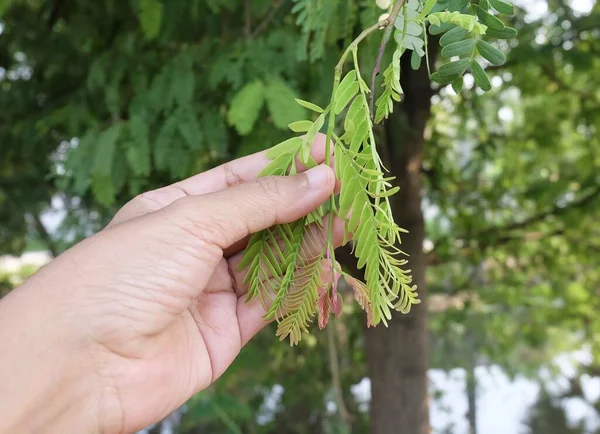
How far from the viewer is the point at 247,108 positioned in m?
1.21

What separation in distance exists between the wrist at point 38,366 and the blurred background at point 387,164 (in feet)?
1.94

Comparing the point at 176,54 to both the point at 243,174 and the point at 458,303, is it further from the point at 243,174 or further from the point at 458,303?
the point at 458,303

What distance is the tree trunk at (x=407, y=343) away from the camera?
1.87 m

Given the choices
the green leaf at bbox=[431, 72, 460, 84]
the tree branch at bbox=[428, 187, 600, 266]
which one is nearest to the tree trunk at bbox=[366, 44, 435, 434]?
the tree branch at bbox=[428, 187, 600, 266]

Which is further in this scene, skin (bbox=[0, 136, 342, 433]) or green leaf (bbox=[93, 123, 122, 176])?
green leaf (bbox=[93, 123, 122, 176])

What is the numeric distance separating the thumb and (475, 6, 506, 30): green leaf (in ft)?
0.82

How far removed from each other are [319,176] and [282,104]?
49 centimetres

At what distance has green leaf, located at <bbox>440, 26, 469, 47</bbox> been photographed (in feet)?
1.96

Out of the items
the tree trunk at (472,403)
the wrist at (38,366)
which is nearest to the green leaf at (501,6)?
the wrist at (38,366)

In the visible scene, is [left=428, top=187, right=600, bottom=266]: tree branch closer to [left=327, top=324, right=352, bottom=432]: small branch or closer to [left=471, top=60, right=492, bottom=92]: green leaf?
[left=327, top=324, right=352, bottom=432]: small branch

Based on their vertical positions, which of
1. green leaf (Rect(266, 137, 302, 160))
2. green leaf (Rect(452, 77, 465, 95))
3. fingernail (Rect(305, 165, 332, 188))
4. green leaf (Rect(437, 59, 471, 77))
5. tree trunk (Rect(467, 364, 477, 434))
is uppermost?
green leaf (Rect(437, 59, 471, 77))

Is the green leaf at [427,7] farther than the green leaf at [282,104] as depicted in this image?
No

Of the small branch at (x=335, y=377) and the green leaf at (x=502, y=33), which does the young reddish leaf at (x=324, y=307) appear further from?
the small branch at (x=335, y=377)

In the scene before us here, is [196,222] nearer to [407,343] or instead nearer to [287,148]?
[287,148]
